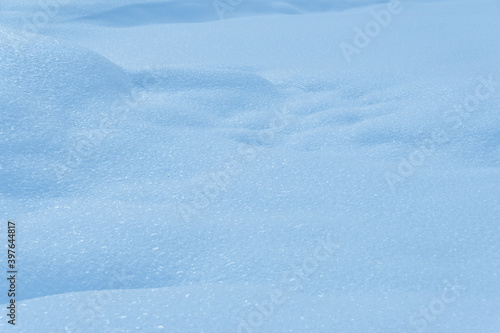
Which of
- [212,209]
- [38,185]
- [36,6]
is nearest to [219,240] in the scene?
[212,209]

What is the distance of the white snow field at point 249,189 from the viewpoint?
2.97 ft

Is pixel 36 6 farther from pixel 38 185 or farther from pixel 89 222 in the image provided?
pixel 89 222

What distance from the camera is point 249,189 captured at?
3.98 ft

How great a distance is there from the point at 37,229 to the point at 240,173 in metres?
0.51

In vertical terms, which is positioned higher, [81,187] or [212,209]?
[81,187]

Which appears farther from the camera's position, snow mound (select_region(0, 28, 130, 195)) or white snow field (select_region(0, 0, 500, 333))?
snow mound (select_region(0, 28, 130, 195))

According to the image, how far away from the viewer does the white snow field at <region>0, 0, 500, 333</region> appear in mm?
906

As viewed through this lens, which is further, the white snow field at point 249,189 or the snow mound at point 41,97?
the snow mound at point 41,97

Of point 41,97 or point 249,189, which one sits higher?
point 41,97

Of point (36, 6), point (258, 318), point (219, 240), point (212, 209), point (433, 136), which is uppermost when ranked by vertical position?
point (36, 6)

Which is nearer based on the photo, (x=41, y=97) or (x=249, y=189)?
(x=249, y=189)

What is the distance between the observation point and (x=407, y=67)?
2.02 meters

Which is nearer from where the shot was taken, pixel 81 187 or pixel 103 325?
pixel 103 325

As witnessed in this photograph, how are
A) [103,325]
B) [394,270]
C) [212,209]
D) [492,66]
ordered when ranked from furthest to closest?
[492,66], [212,209], [394,270], [103,325]
